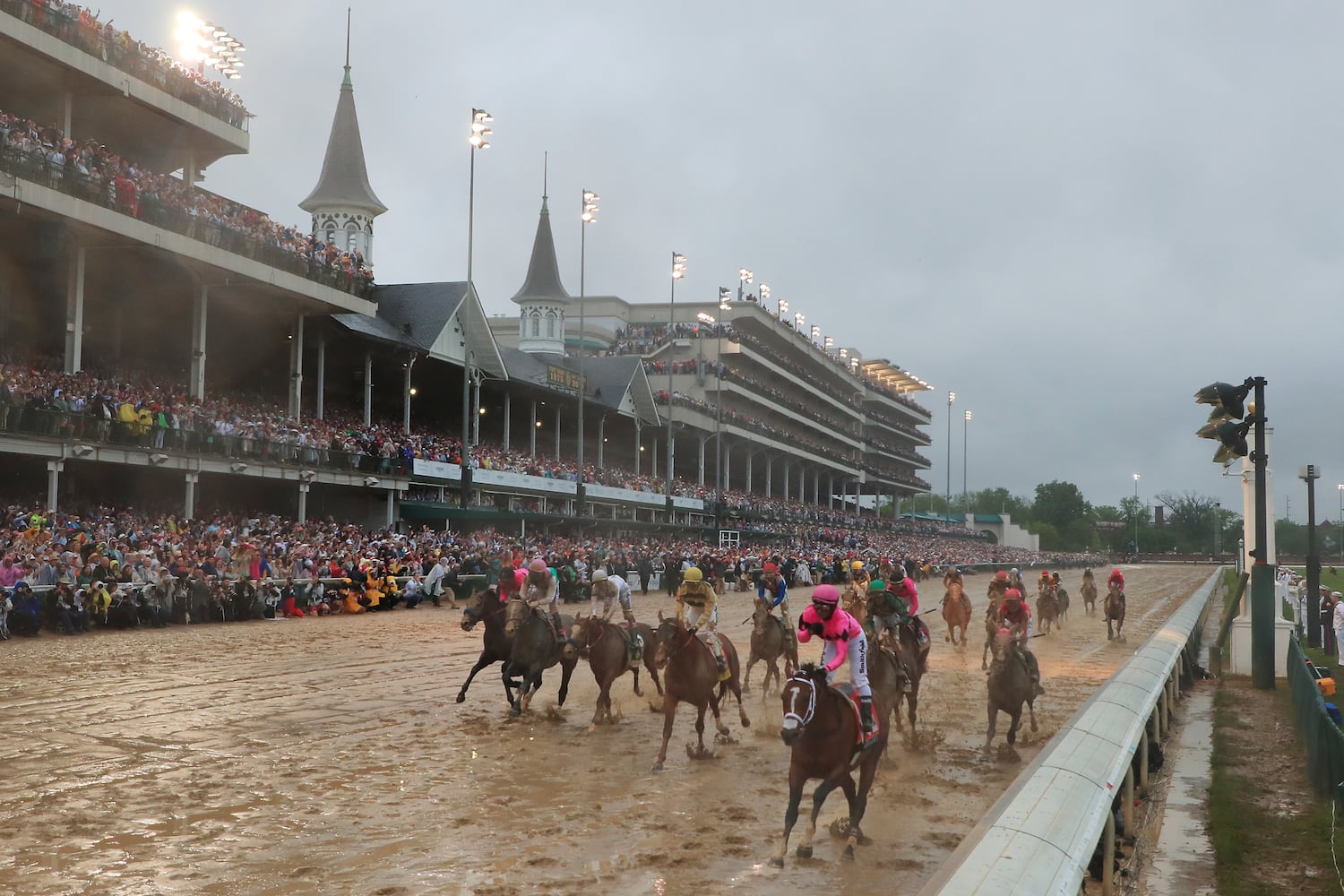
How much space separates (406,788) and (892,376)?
127 m

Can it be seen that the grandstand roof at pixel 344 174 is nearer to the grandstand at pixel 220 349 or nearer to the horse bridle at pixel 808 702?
the grandstand at pixel 220 349

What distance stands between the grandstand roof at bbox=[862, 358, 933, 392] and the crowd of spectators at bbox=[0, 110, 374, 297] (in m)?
97.0

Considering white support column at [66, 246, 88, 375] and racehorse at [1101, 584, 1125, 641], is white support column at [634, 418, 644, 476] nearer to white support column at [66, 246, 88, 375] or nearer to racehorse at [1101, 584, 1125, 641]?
white support column at [66, 246, 88, 375]

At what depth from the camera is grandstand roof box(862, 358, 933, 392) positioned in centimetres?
12794

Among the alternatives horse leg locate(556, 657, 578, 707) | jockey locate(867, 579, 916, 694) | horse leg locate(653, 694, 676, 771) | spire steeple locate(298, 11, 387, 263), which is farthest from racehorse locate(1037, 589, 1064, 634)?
spire steeple locate(298, 11, 387, 263)

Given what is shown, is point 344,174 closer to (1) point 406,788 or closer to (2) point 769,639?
(2) point 769,639

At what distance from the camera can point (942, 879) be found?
4953 millimetres

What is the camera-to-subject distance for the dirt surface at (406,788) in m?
6.76

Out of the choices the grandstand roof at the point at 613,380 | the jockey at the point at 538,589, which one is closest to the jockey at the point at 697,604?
the jockey at the point at 538,589

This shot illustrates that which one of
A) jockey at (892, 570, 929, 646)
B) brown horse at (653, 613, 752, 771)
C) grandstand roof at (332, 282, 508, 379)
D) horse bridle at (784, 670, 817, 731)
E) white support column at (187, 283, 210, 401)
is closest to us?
horse bridle at (784, 670, 817, 731)

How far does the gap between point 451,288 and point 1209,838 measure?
38.3 meters

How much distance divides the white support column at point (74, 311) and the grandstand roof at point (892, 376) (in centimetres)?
10422

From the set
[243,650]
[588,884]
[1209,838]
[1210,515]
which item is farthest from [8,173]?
[1210,515]

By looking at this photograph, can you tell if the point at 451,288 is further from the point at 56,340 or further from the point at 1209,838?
the point at 1209,838
